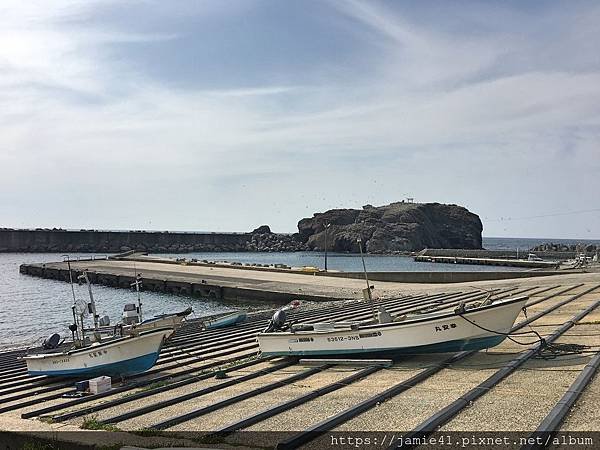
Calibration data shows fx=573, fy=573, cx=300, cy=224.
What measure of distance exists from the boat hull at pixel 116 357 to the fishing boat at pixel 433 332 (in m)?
3.77

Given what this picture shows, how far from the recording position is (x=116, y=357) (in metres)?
12.3

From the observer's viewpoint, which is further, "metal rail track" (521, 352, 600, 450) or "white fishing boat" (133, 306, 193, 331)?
"white fishing boat" (133, 306, 193, 331)

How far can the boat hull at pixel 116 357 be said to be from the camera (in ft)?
40.3

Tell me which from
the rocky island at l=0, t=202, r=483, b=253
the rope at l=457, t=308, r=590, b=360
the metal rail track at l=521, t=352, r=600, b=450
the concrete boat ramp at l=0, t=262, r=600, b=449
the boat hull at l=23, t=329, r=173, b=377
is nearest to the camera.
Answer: the metal rail track at l=521, t=352, r=600, b=450

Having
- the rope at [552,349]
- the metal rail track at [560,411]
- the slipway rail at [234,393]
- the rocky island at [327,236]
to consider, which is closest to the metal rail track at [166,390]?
the slipway rail at [234,393]

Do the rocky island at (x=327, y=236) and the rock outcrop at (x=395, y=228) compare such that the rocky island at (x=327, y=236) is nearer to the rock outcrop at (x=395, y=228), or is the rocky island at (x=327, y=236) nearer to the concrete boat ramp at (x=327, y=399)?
the rock outcrop at (x=395, y=228)

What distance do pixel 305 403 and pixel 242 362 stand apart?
4.54 metres

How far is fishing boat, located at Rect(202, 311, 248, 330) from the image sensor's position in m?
22.3

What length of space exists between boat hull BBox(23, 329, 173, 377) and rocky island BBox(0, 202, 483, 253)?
435 ft

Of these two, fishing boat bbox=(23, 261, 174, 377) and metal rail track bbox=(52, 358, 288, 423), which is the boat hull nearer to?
fishing boat bbox=(23, 261, 174, 377)

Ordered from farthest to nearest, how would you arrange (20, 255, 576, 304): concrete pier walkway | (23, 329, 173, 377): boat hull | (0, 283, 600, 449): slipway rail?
(20, 255, 576, 304): concrete pier walkway < (23, 329, 173, 377): boat hull < (0, 283, 600, 449): slipway rail

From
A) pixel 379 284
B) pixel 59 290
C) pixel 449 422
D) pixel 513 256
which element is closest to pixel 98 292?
pixel 59 290

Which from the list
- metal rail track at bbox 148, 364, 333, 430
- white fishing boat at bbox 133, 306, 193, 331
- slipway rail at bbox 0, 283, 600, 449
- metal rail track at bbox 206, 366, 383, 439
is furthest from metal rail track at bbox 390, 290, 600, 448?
white fishing boat at bbox 133, 306, 193, 331

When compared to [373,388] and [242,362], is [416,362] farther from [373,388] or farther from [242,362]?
[242,362]
